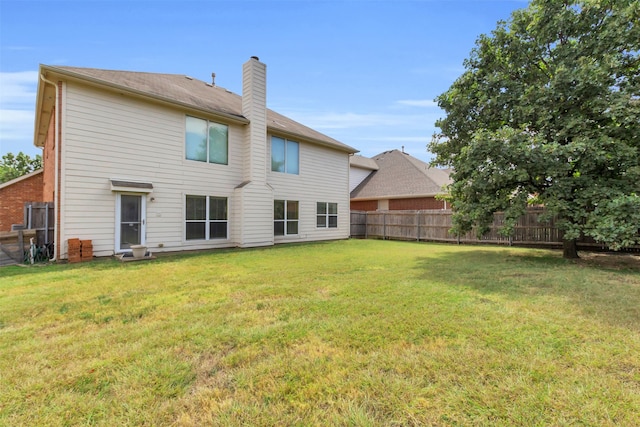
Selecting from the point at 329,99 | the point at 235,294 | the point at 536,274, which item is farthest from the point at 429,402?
the point at 329,99

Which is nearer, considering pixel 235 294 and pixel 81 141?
pixel 235 294

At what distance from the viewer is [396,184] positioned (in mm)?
19969

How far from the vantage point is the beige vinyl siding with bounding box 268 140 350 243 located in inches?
490

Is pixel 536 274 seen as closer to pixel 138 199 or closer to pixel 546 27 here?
pixel 546 27

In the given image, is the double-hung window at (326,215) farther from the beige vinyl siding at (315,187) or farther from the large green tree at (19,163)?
the large green tree at (19,163)

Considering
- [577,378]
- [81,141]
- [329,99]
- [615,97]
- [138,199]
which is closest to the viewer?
[577,378]

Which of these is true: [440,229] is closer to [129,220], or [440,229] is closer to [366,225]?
[366,225]

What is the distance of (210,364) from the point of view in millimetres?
2490

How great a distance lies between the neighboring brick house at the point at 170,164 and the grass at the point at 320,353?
3324 mm

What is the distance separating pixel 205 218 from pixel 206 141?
107 inches

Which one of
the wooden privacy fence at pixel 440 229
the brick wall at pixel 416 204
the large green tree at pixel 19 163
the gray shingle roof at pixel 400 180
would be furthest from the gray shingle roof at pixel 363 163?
the large green tree at pixel 19 163

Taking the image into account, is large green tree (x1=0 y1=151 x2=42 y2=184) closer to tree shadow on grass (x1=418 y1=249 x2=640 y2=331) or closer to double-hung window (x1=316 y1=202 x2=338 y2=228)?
double-hung window (x1=316 y1=202 x2=338 y2=228)

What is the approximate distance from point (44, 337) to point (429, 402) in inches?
148

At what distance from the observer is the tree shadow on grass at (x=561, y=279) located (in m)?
3.94
